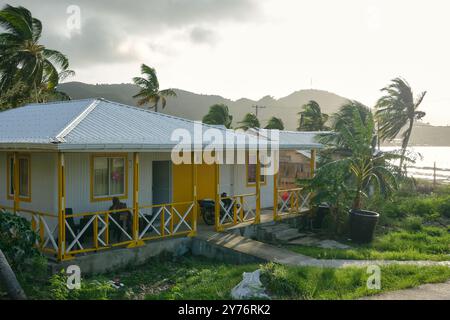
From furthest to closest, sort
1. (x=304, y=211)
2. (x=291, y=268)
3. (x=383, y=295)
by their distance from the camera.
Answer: (x=304, y=211), (x=291, y=268), (x=383, y=295)

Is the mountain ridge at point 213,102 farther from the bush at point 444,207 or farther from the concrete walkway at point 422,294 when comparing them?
the concrete walkway at point 422,294

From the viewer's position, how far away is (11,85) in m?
22.1

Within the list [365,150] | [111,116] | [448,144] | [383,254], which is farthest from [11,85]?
[448,144]

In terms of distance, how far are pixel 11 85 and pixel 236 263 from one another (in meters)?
18.3

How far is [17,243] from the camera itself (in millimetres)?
7574

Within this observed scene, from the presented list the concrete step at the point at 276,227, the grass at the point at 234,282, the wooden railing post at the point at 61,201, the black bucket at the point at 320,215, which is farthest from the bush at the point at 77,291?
the black bucket at the point at 320,215

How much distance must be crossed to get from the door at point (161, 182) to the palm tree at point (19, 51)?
1302 cm

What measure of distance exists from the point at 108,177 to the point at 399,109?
20.3 m

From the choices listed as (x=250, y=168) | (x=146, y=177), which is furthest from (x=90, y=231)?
(x=250, y=168)

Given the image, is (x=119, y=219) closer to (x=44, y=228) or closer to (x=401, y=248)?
(x=44, y=228)

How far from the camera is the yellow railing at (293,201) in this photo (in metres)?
14.2

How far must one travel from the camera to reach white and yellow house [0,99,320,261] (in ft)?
29.2

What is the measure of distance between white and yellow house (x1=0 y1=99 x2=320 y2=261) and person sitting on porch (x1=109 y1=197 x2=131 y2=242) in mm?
26

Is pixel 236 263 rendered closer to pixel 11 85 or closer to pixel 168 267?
pixel 168 267
